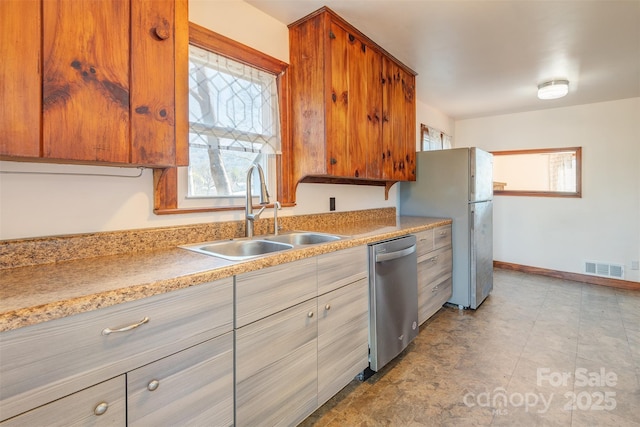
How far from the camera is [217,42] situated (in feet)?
5.76

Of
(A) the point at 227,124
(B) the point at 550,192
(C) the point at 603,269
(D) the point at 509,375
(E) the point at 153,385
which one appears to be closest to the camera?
(E) the point at 153,385

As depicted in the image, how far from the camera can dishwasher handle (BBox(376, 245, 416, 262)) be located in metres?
1.87

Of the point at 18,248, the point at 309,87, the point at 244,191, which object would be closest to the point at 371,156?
the point at 309,87

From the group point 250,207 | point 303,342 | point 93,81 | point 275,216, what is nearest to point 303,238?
point 275,216

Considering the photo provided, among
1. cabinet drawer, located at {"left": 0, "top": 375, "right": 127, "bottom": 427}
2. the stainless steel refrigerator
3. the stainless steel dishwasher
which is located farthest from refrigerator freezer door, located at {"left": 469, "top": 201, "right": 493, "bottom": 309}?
cabinet drawer, located at {"left": 0, "top": 375, "right": 127, "bottom": 427}

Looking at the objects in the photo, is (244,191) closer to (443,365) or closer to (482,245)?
(443,365)

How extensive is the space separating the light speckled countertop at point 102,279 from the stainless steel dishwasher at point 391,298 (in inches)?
23.4

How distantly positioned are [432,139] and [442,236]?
1.95 metres

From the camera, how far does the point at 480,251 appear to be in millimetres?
3172

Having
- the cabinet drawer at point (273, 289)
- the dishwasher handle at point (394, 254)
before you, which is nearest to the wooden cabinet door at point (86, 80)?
the cabinet drawer at point (273, 289)

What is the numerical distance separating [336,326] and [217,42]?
1.70 meters

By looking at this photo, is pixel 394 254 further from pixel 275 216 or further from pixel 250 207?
pixel 250 207

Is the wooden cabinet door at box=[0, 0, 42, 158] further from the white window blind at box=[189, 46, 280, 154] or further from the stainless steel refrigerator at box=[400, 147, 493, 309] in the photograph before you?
the stainless steel refrigerator at box=[400, 147, 493, 309]

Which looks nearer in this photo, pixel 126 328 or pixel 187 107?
pixel 126 328
